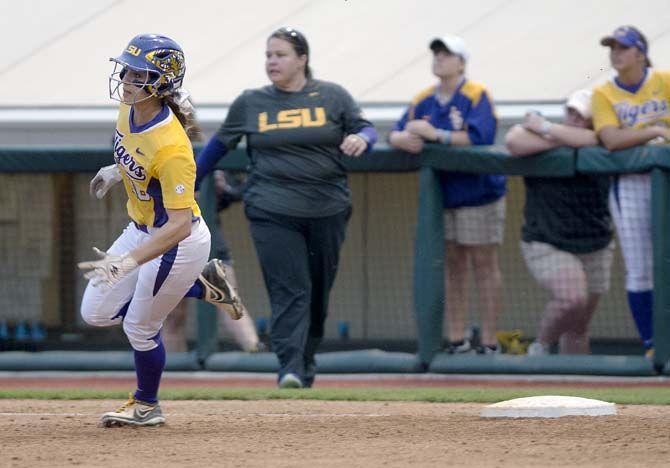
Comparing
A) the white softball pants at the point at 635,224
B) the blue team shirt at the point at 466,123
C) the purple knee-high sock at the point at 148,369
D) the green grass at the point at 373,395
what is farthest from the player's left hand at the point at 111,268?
the white softball pants at the point at 635,224

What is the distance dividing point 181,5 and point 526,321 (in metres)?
4.59

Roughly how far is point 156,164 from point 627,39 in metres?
3.85

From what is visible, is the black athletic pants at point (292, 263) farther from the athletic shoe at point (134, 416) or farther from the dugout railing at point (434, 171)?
the athletic shoe at point (134, 416)

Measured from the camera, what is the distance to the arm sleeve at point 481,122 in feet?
29.3

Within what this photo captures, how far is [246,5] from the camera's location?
12039 mm

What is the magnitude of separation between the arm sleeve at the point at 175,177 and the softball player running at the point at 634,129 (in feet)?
12.1

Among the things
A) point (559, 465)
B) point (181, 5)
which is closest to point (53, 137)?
point (181, 5)

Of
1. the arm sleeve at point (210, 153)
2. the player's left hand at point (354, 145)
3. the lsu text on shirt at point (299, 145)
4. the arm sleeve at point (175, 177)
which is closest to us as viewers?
the arm sleeve at point (175, 177)

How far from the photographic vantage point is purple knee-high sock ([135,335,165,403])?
20.5ft

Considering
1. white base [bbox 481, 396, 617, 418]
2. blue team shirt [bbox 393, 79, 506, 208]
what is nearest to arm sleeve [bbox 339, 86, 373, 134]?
blue team shirt [bbox 393, 79, 506, 208]

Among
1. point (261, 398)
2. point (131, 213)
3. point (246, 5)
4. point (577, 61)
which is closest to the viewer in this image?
point (131, 213)

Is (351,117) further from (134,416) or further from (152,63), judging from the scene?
(134,416)

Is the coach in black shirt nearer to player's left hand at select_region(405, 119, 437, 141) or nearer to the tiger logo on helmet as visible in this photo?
player's left hand at select_region(405, 119, 437, 141)

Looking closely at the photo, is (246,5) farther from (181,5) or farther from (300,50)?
(300,50)
